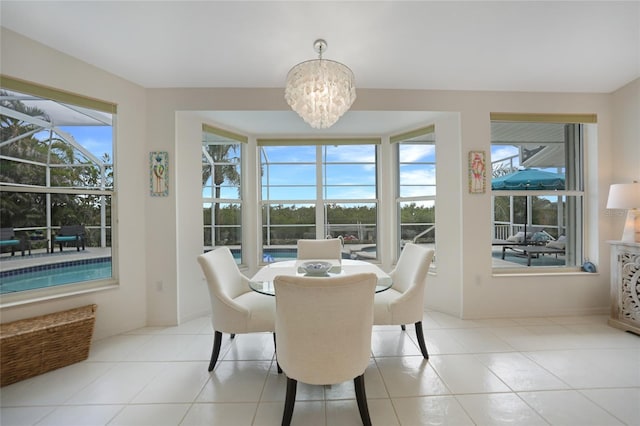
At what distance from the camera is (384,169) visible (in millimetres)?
3650

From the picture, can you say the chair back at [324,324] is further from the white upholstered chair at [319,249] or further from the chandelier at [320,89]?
the white upholstered chair at [319,249]

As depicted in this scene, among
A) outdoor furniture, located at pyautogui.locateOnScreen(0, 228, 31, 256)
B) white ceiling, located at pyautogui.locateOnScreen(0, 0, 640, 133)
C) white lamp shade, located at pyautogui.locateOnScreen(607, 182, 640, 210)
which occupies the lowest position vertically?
outdoor furniture, located at pyautogui.locateOnScreen(0, 228, 31, 256)

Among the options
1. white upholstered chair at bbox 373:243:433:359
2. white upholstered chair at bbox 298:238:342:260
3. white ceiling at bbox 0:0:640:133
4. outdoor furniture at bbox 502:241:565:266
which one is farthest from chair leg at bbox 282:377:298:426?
outdoor furniture at bbox 502:241:565:266

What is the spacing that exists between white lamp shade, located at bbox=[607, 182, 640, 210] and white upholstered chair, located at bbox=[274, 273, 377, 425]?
117 inches

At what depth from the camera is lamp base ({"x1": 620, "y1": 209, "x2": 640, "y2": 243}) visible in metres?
2.51

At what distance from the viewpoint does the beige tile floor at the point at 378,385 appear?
1.52 m

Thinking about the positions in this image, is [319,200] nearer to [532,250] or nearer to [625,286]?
[532,250]

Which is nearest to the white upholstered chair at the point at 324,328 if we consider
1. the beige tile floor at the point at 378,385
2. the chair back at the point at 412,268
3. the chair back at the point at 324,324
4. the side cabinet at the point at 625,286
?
the chair back at the point at 324,324

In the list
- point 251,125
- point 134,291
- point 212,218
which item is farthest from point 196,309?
point 251,125

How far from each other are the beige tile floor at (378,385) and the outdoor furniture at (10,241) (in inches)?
42.5

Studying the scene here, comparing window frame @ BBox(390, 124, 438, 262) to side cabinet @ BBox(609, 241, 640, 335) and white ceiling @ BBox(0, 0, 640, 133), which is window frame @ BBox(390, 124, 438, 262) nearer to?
white ceiling @ BBox(0, 0, 640, 133)

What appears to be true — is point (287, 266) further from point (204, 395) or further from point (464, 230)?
point (464, 230)

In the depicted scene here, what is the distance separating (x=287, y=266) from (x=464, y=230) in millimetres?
2020

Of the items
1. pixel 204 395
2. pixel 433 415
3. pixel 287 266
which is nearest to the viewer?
pixel 433 415
